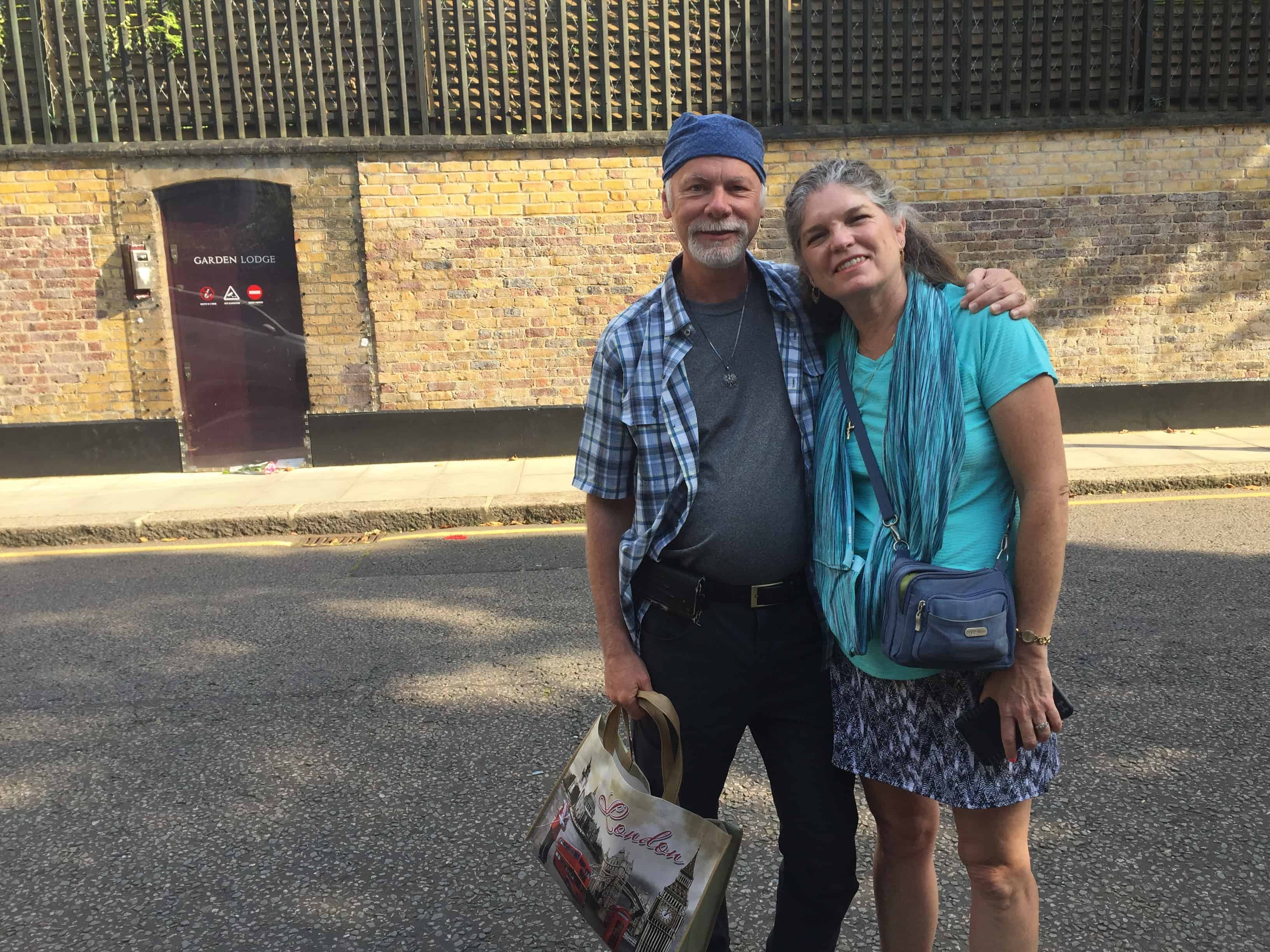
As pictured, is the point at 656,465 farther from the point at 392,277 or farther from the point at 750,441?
the point at 392,277

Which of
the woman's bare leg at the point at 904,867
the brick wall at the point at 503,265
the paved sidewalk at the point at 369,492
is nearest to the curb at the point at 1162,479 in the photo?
the paved sidewalk at the point at 369,492

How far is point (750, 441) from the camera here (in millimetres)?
2072

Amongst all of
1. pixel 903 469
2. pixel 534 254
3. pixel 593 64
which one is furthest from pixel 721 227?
pixel 593 64

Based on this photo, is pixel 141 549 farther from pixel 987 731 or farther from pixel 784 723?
pixel 987 731

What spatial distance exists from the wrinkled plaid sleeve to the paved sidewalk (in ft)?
17.9

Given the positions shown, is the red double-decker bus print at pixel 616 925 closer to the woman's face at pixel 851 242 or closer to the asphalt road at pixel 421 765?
the asphalt road at pixel 421 765

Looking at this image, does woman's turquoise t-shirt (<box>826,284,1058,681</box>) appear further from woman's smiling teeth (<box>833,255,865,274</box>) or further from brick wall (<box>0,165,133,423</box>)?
brick wall (<box>0,165,133,423</box>)

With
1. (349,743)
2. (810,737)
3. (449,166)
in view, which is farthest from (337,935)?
→ (449,166)

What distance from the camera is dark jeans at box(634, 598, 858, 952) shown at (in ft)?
6.90

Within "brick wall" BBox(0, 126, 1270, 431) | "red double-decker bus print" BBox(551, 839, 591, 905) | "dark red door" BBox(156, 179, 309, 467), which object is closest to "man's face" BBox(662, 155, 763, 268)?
"red double-decker bus print" BBox(551, 839, 591, 905)

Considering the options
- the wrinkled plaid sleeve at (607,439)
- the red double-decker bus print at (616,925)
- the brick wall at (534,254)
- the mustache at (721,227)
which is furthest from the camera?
the brick wall at (534,254)

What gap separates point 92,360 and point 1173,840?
31.4 feet

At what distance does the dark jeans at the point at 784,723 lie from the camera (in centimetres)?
210

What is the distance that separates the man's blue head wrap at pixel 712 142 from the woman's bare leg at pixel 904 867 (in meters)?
1.31
